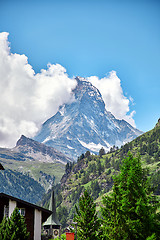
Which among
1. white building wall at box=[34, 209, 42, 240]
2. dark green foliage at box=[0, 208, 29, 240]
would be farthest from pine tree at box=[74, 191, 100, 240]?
dark green foliage at box=[0, 208, 29, 240]

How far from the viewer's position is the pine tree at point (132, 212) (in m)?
36.6

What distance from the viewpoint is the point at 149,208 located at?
38906 mm

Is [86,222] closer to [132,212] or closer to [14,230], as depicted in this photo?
[132,212]

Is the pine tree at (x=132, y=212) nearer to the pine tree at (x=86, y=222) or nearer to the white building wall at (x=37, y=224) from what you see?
the pine tree at (x=86, y=222)

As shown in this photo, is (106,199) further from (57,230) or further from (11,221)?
(57,230)

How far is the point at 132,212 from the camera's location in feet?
128

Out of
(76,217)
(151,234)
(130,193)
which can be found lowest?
(151,234)

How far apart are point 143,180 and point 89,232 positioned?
1105cm

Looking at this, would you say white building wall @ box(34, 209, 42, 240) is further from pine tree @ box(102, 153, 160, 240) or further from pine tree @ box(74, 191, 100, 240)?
pine tree @ box(102, 153, 160, 240)

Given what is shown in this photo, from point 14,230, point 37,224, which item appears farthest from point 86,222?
point 14,230

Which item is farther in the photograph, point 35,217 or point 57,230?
point 57,230

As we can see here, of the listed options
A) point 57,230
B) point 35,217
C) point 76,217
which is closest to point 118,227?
point 76,217

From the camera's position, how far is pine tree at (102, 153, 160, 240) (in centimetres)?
3661

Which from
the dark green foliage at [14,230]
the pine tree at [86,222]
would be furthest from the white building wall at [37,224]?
the dark green foliage at [14,230]
